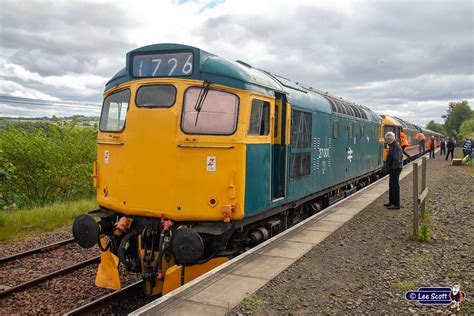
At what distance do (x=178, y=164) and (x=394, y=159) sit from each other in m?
6.92

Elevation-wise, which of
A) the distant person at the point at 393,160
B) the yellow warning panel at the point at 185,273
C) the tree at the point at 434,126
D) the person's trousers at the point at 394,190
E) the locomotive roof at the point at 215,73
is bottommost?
the yellow warning panel at the point at 185,273

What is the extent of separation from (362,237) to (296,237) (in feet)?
4.44

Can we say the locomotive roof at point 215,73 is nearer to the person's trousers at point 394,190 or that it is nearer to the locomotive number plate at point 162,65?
the locomotive number plate at point 162,65

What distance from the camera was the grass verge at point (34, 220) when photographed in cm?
1032

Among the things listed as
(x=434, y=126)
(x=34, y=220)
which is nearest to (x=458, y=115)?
(x=434, y=126)

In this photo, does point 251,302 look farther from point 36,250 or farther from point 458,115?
point 458,115

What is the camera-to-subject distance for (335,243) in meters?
7.78

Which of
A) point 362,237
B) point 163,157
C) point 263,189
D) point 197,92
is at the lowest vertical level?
point 362,237

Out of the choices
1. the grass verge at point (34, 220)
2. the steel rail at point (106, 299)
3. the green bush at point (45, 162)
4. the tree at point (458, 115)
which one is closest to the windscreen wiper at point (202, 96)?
the steel rail at point (106, 299)

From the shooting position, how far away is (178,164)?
5977mm

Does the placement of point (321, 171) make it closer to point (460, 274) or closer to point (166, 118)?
point (460, 274)

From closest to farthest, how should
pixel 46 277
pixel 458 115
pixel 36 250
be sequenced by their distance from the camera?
pixel 46 277
pixel 36 250
pixel 458 115

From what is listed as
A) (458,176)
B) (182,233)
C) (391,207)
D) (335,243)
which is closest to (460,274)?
(335,243)

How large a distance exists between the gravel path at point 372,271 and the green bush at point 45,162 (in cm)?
994
